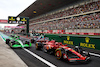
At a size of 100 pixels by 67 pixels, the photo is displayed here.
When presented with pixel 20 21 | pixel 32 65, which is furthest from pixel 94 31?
pixel 20 21

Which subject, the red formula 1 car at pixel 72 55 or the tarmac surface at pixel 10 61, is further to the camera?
the red formula 1 car at pixel 72 55

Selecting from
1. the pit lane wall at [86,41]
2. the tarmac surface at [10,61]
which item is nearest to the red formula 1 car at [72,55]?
the tarmac surface at [10,61]

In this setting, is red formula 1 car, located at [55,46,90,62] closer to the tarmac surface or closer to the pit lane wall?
the tarmac surface

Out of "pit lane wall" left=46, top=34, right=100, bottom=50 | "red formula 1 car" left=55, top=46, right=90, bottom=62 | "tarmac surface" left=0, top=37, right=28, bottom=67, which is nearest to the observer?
"tarmac surface" left=0, top=37, right=28, bottom=67

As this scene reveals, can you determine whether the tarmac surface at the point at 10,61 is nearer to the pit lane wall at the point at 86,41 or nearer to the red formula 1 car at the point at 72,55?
the red formula 1 car at the point at 72,55

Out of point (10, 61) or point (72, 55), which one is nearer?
point (10, 61)

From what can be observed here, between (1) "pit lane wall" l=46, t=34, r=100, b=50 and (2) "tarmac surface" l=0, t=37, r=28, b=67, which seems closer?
(2) "tarmac surface" l=0, t=37, r=28, b=67

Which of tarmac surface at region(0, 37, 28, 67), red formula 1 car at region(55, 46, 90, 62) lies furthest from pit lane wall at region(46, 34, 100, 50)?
tarmac surface at region(0, 37, 28, 67)

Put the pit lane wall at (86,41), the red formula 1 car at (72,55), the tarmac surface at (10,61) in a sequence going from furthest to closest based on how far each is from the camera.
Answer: the pit lane wall at (86,41), the red formula 1 car at (72,55), the tarmac surface at (10,61)

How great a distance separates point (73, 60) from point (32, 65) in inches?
74.9

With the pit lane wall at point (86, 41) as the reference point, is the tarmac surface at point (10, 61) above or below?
below

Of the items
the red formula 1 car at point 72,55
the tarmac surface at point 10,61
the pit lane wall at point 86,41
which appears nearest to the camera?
the tarmac surface at point 10,61

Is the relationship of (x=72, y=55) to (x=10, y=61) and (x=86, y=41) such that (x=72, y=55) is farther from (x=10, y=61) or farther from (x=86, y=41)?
(x=86, y=41)

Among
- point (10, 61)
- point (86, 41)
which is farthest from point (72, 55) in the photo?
point (86, 41)
